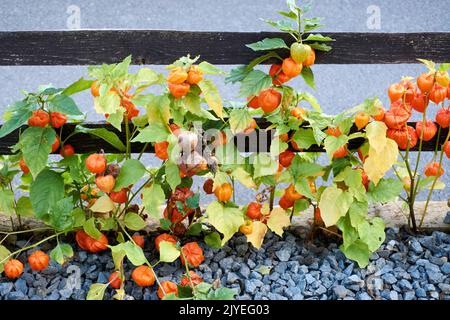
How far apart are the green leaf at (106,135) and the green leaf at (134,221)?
0.74 ft

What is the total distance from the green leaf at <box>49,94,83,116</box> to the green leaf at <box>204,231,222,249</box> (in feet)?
2.09

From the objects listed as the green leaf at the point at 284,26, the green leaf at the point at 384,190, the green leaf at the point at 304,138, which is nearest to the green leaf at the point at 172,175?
the green leaf at the point at 304,138

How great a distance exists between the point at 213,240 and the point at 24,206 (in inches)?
25.7

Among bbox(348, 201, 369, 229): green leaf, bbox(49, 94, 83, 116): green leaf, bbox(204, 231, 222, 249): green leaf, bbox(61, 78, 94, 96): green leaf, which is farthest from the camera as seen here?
bbox(204, 231, 222, 249): green leaf

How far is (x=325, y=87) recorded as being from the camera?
179 inches

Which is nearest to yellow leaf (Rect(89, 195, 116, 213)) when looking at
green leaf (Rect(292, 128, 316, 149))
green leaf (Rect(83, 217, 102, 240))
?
green leaf (Rect(83, 217, 102, 240))

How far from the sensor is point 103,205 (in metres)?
2.33

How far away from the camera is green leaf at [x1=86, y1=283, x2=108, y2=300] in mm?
2252

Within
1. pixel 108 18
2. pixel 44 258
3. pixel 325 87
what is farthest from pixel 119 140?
pixel 108 18

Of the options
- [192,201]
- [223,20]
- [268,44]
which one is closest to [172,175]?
[192,201]

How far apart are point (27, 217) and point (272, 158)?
0.95 m

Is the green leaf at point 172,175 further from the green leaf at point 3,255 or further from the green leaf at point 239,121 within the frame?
the green leaf at point 3,255

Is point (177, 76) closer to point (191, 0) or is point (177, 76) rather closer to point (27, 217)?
point (27, 217)

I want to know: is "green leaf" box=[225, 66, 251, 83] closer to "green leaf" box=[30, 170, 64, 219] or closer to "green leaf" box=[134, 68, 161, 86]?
"green leaf" box=[134, 68, 161, 86]
